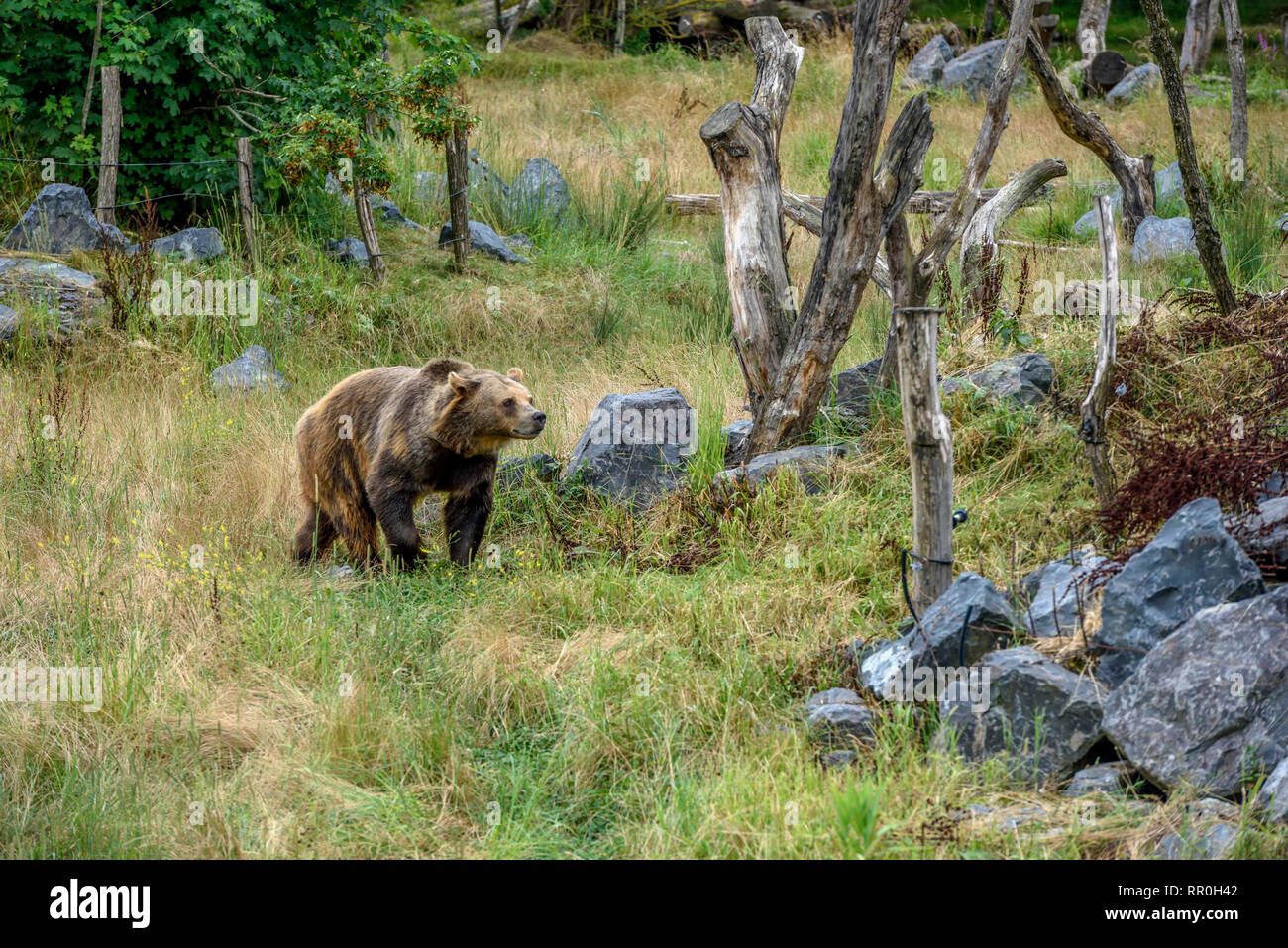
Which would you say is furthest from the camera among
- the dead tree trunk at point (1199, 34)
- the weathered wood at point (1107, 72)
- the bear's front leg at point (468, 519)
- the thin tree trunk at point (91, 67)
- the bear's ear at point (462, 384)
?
the dead tree trunk at point (1199, 34)

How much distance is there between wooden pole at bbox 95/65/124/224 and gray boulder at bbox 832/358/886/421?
6.88 metres

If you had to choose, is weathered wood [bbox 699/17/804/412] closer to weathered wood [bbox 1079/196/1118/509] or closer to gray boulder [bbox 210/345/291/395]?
weathered wood [bbox 1079/196/1118/509]

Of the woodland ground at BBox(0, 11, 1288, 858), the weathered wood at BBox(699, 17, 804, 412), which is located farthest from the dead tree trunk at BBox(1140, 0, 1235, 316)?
the weathered wood at BBox(699, 17, 804, 412)

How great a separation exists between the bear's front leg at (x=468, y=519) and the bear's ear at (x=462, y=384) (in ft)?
1.81

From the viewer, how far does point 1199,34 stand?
22.6m

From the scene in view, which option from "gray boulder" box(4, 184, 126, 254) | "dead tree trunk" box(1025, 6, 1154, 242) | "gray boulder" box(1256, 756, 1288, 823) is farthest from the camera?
"gray boulder" box(4, 184, 126, 254)

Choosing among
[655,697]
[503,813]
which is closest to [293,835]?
[503,813]

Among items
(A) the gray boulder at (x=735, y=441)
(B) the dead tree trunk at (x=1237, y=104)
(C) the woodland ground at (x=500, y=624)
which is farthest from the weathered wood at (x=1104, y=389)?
(B) the dead tree trunk at (x=1237, y=104)

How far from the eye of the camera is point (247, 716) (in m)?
4.57

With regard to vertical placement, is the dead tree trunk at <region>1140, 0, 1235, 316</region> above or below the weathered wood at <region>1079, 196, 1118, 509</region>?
above

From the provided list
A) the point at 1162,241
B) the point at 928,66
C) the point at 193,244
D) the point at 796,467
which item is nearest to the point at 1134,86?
the point at 928,66

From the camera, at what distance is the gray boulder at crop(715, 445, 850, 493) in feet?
20.8

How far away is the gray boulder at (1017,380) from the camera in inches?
253

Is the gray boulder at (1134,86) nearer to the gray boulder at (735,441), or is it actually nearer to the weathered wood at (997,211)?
the weathered wood at (997,211)
